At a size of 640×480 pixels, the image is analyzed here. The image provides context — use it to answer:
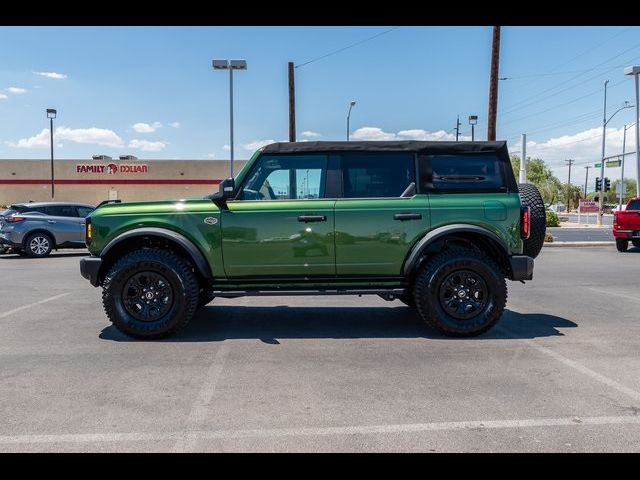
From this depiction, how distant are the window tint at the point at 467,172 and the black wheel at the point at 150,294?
9.62 ft

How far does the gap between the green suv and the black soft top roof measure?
0.5 inches

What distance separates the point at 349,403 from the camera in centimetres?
381

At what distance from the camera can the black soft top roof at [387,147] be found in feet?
19.5

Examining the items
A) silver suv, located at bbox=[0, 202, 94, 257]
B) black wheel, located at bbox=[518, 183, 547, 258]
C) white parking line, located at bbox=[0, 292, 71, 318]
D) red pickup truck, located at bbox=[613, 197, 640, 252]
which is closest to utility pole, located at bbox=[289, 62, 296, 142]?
silver suv, located at bbox=[0, 202, 94, 257]

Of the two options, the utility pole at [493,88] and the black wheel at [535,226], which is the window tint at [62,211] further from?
the utility pole at [493,88]

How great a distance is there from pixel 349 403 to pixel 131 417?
1.48 m

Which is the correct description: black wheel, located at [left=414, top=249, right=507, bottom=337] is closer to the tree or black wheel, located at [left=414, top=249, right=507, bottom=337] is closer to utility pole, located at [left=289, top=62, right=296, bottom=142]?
utility pole, located at [left=289, top=62, right=296, bottom=142]

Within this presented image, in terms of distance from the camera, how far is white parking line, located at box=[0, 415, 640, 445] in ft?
10.6

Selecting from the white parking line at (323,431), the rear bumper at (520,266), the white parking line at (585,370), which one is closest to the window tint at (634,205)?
the rear bumper at (520,266)

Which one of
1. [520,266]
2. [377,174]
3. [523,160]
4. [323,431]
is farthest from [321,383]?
[523,160]

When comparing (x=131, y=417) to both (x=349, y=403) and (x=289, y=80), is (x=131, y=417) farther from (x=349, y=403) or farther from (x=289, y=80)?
(x=289, y=80)

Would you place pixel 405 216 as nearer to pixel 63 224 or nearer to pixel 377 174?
pixel 377 174
